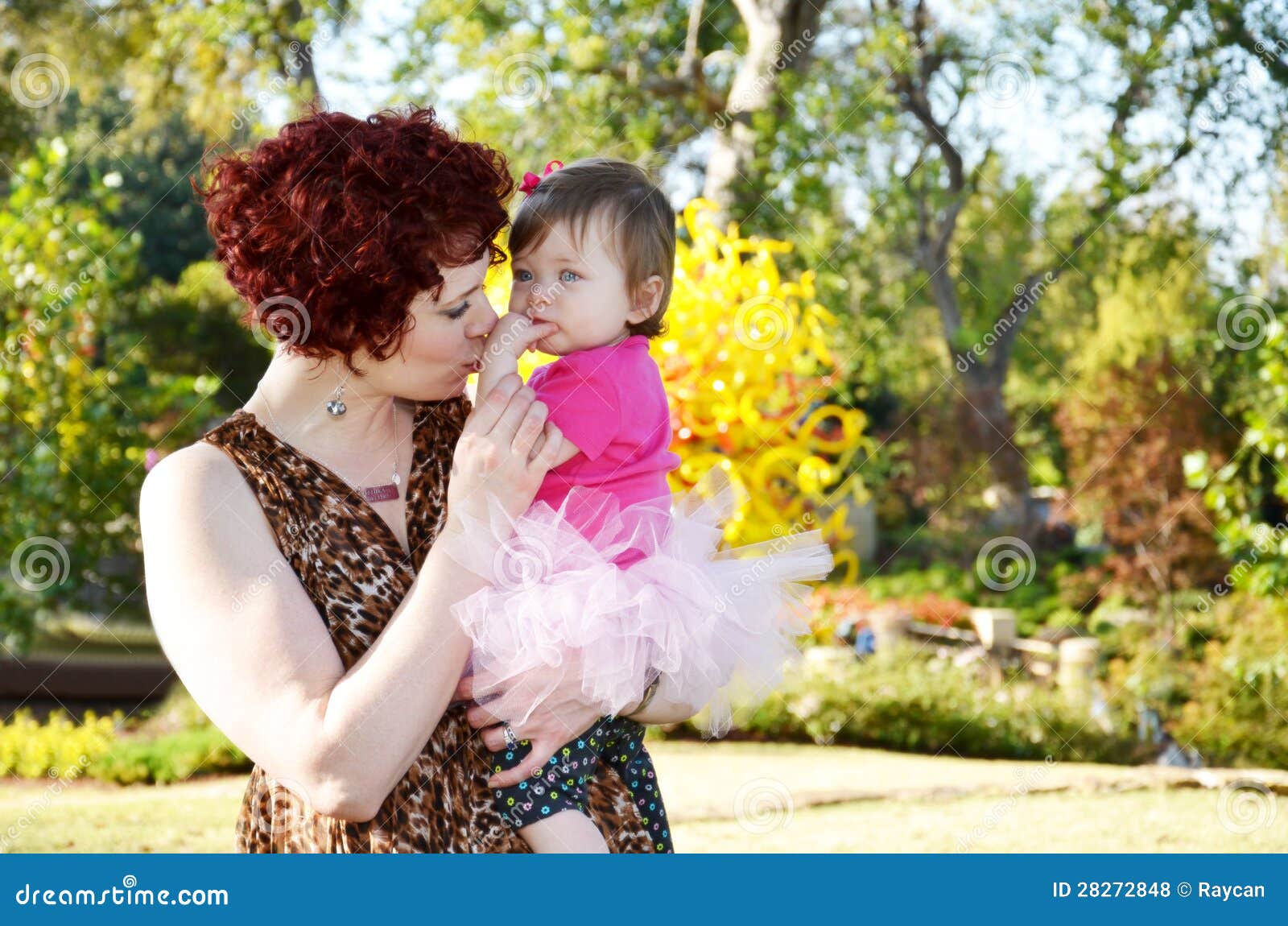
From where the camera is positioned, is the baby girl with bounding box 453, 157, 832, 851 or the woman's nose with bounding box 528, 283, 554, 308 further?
the woman's nose with bounding box 528, 283, 554, 308

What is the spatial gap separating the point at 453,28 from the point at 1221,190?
7.64 m

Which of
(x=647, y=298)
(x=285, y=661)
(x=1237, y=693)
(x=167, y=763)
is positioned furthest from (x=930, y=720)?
(x=285, y=661)

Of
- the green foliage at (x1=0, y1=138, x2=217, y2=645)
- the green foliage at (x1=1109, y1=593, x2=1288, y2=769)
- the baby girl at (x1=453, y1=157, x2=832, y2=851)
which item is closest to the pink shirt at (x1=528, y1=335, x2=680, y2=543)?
the baby girl at (x1=453, y1=157, x2=832, y2=851)

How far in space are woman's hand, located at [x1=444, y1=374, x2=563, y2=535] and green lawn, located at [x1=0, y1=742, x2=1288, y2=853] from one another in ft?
11.8

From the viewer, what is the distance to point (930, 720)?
8039 millimetres

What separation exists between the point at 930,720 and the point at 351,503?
6874 millimetres

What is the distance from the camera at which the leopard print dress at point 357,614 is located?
1.66 metres

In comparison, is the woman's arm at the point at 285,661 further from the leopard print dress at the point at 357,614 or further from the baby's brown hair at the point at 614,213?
the baby's brown hair at the point at 614,213

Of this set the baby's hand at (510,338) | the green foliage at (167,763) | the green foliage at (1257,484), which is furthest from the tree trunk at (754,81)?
the baby's hand at (510,338)

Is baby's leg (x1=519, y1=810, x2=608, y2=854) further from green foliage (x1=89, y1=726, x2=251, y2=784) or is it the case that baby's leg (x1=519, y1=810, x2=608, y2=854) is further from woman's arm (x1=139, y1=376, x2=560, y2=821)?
green foliage (x1=89, y1=726, x2=251, y2=784)

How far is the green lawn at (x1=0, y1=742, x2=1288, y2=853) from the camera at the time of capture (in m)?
5.08

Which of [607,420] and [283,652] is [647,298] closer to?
[607,420]
